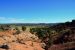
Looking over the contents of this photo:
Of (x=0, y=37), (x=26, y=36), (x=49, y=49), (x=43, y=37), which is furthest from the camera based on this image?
(x=43, y=37)

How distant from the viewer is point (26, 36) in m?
43.9

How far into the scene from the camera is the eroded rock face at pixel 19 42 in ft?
95.9

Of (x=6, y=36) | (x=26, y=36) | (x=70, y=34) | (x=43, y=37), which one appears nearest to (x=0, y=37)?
(x=6, y=36)

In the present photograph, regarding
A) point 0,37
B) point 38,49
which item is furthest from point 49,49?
point 0,37

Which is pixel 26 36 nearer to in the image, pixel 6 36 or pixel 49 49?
pixel 6 36

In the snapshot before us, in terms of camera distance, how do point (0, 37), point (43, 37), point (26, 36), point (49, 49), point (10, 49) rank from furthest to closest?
1. point (43, 37)
2. point (26, 36)
3. point (0, 37)
4. point (49, 49)
5. point (10, 49)

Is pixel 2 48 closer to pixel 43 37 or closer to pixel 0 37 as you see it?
pixel 0 37

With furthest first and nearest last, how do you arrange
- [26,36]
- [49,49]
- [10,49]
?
[26,36] < [49,49] < [10,49]

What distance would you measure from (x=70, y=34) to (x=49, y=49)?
15144mm

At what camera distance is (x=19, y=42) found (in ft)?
113

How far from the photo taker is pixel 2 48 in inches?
1097

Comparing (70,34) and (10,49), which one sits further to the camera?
(70,34)

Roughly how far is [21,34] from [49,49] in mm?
15934

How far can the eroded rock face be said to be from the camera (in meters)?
29.2
